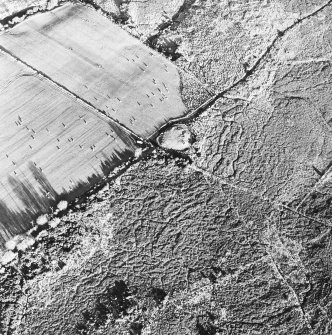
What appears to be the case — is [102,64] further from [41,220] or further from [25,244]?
[25,244]

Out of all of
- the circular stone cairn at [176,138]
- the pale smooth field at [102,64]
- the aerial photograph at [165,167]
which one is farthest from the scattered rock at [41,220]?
the circular stone cairn at [176,138]

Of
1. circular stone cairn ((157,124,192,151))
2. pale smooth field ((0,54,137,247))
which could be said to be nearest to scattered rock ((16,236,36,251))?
pale smooth field ((0,54,137,247))

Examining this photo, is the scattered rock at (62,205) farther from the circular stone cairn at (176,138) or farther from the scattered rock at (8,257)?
the circular stone cairn at (176,138)

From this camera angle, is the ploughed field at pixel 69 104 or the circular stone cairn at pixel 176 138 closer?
the ploughed field at pixel 69 104

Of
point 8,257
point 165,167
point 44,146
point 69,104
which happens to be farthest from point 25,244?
point 69,104

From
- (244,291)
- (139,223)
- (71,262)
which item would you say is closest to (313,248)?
(244,291)
